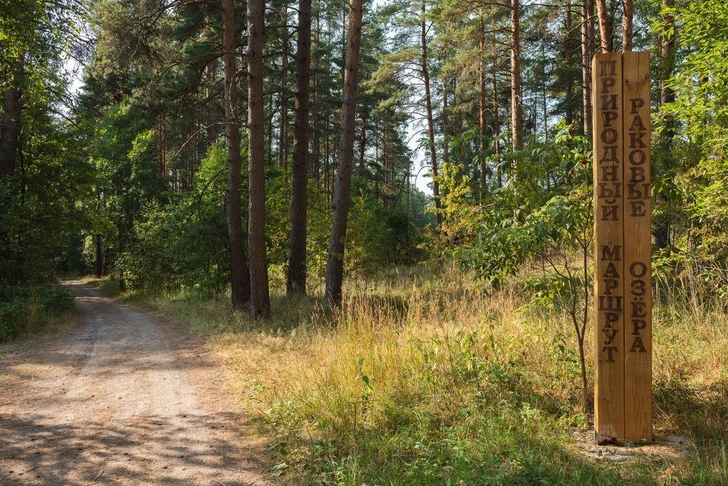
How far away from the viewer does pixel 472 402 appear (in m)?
4.32

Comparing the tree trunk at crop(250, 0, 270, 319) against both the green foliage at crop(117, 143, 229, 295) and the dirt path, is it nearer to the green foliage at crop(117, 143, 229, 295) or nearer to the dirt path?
the dirt path

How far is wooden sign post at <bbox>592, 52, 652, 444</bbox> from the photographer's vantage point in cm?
362

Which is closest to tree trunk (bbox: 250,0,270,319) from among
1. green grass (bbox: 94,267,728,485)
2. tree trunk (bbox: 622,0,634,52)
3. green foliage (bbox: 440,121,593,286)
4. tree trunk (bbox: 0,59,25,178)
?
green grass (bbox: 94,267,728,485)

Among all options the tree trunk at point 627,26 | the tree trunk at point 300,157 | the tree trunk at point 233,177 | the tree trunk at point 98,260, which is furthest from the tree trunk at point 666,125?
the tree trunk at point 98,260

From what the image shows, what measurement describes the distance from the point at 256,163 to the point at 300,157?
298 centimetres

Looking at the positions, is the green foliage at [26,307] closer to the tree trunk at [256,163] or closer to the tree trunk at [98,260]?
the tree trunk at [256,163]

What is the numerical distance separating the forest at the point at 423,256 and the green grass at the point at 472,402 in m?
0.02

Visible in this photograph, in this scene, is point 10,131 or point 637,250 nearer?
point 637,250

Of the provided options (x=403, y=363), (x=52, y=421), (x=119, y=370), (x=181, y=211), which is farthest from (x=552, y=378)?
(x=181, y=211)

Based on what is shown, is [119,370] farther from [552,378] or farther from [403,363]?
[552,378]

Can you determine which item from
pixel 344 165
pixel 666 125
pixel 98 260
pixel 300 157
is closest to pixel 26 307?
pixel 300 157

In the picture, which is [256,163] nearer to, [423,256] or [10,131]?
[10,131]

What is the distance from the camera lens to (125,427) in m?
4.83

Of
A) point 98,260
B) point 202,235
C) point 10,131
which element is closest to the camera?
point 10,131
